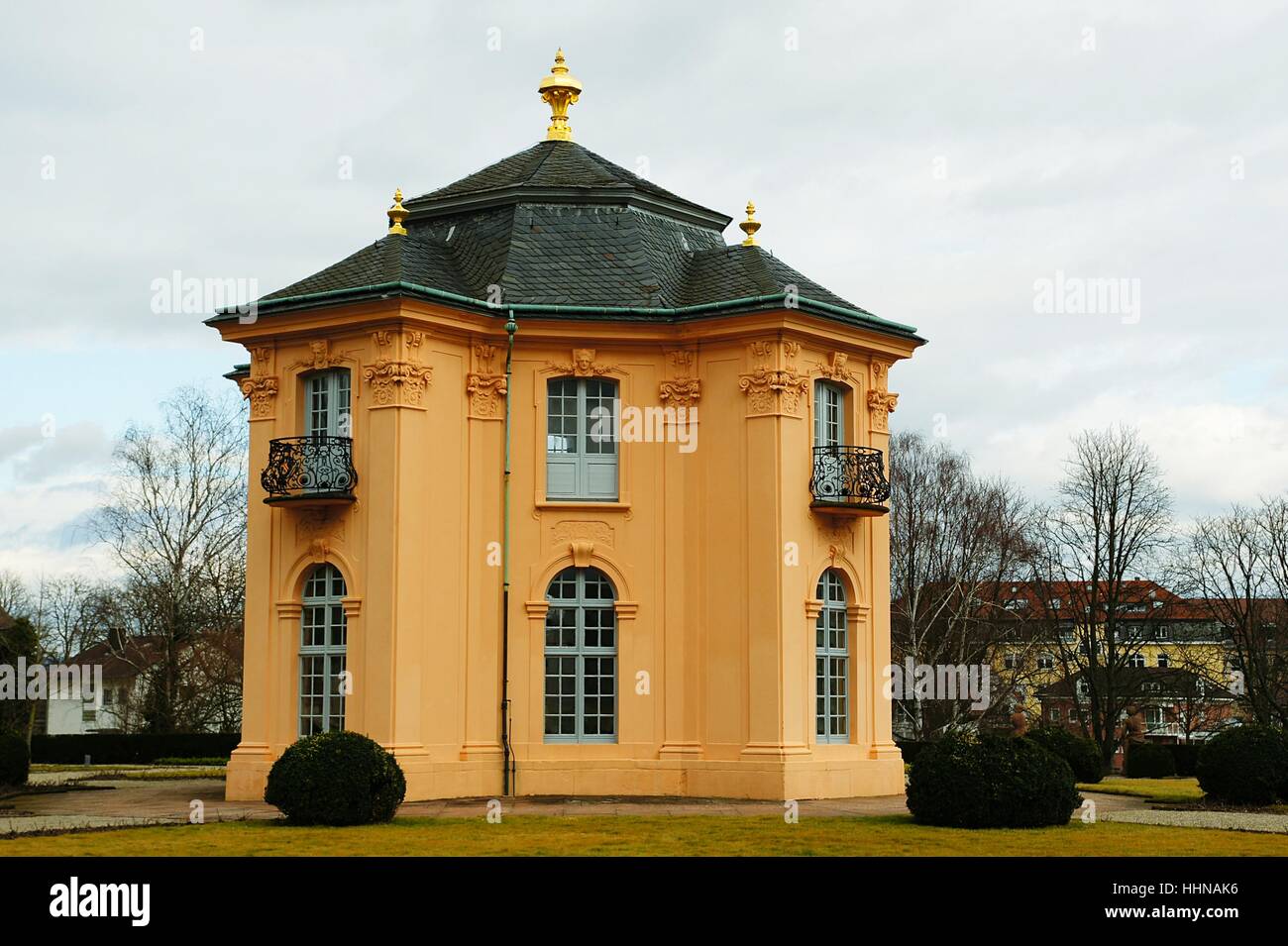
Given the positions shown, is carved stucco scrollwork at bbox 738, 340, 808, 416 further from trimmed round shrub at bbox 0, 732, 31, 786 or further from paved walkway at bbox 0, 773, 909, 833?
trimmed round shrub at bbox 0, 732, 31, 786

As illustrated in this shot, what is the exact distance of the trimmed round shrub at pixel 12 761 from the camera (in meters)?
30.5

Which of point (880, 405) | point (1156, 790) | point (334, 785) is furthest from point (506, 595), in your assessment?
point (1156, 790)

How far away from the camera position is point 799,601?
27406mm

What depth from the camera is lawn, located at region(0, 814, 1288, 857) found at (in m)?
17.8

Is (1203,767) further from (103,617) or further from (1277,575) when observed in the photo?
(103,617)

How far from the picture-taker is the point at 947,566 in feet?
184

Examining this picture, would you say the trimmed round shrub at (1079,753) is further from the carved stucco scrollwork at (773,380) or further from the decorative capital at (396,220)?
the decorative capital at (396,220)

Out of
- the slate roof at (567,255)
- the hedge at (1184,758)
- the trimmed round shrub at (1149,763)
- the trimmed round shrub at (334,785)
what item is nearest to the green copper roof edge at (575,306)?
the slate roof at (567,255)

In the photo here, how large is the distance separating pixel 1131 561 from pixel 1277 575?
21.2ft

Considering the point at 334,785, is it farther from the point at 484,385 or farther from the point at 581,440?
the point at 581,440

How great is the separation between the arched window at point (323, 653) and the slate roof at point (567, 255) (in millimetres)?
4885

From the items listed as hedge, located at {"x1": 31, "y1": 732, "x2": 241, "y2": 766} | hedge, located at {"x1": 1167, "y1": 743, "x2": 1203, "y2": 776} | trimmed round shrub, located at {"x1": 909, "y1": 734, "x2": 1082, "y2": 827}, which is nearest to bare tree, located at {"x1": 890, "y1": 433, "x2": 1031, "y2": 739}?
hedge, located at {"x1": 1167, "y1": 743, "x2": 1203, "y2": 776}
